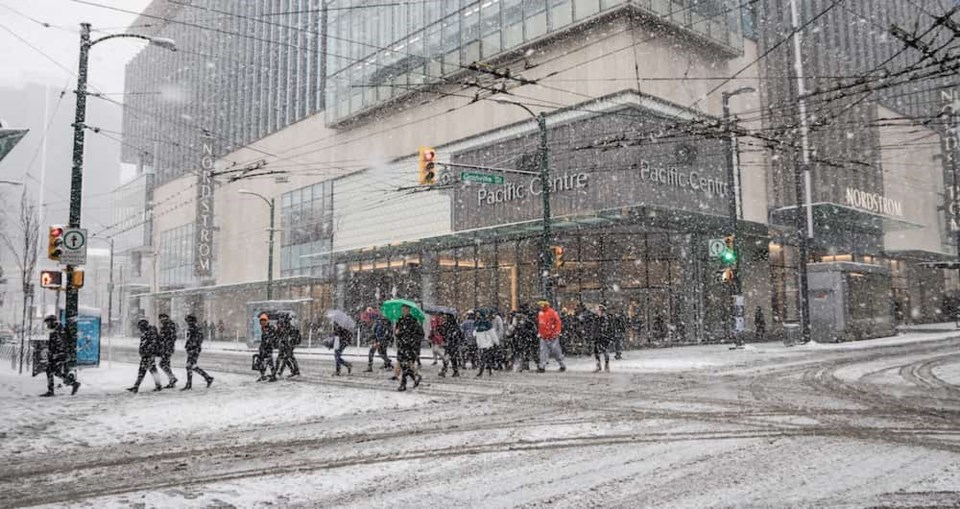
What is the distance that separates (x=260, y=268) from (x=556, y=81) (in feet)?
102

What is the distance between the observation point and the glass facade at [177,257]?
58156mm

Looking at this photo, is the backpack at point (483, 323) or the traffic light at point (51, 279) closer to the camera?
the traffic light at point (51, 279)

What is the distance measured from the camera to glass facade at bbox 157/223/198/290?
58156mm

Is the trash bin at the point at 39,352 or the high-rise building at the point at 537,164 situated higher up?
the high-rise building at the point at 537,164

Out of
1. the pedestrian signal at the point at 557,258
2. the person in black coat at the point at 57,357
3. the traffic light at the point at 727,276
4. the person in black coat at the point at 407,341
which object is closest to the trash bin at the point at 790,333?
the traffic light at the point at 727,276

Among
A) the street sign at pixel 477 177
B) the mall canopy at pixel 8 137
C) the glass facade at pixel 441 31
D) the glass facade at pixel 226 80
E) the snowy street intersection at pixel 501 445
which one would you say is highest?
the glass facade at pixel 226 80

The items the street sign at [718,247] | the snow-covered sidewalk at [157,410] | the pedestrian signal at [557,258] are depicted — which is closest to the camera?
the snow-covered sidewalk at [157,410]

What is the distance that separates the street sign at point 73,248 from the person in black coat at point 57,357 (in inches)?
45.5

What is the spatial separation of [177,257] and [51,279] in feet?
164

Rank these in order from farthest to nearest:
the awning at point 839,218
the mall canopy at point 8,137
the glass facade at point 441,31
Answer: the awning at point 839,218 → the glass facade at point 441,31 → the mall canopy at point 8,137

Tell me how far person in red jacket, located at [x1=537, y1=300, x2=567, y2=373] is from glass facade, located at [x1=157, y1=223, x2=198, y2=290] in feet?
159

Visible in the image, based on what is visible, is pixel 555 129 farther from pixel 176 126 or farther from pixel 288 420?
pixel 176 126

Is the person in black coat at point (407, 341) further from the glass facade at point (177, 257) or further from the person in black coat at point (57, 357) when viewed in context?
Answer: the glass facade at point (177, 257)

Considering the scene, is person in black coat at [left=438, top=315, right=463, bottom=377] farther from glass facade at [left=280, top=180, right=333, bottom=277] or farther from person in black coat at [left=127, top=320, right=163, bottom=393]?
glass facade at [left=280, top=180, right=333, bottom=277]
